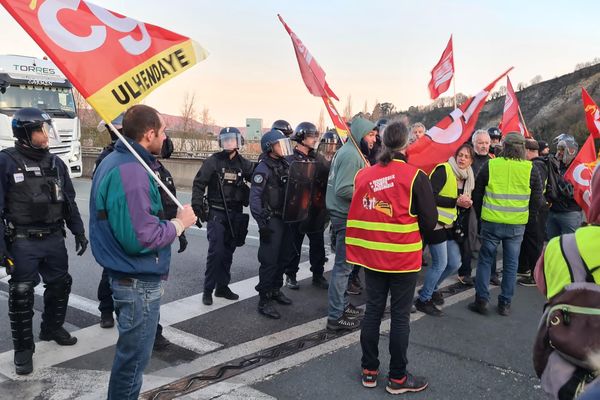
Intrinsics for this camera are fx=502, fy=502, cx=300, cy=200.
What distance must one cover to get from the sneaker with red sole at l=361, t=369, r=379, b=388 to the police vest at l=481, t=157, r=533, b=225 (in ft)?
7.64

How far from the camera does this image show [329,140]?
6.36 m

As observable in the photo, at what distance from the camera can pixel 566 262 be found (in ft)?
6.01

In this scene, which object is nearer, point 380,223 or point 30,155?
point 380,223

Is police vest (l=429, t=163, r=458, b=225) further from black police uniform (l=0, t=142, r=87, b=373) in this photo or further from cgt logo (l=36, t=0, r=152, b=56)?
black police uniform (l=0, t=142, r=87, b=373)

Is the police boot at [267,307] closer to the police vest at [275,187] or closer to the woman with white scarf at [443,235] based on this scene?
the police vest at [275,187]

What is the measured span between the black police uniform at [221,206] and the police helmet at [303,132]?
70 centimetres

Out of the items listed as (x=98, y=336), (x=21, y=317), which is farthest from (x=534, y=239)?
(x=21, y=317)

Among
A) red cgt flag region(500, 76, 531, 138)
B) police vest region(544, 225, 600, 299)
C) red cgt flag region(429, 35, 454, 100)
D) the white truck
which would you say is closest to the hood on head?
police vest region(544, 225, 600, 299)

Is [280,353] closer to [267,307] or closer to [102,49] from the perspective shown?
[267,307]

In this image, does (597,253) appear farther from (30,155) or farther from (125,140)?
(30,155)

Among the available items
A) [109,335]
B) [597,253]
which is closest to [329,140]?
[109,335]

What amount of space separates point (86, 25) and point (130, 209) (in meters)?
1.30

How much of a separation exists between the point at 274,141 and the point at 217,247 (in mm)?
1334

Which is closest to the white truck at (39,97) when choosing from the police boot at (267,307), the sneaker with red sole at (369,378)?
the police boot at (267,307)
